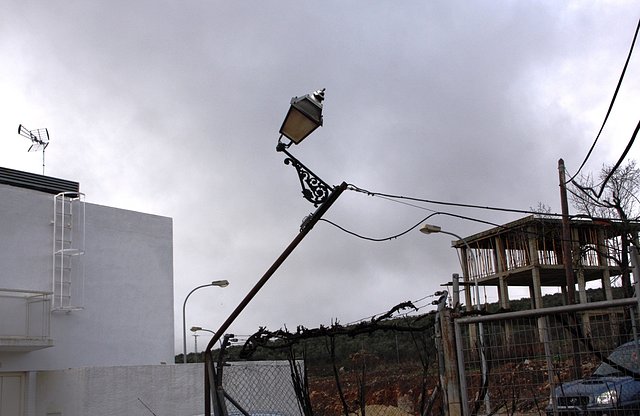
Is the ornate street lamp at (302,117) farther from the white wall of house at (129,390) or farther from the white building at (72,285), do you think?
the white building at (72,285)

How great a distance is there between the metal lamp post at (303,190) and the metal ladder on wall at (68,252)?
14183mm

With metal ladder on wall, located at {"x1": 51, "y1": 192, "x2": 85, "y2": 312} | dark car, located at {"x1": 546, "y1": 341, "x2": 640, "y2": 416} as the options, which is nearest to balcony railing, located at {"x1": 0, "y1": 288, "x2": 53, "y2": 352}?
metal ladder on wall, located at {"x1": 51, "y1": 192, "x2": 85, "y2": 312}

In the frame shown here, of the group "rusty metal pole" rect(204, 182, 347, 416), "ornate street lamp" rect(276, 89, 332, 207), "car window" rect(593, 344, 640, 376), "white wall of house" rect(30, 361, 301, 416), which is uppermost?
"ornate street lamp" rect(276, 89, 332, 207)

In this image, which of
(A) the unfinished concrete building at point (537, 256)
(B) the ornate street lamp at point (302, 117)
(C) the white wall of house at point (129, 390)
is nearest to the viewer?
(B) the ornate street lamp at point (302, 117)

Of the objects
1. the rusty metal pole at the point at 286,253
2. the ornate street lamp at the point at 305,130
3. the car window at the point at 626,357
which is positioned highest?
the ornate street lamp at the point at 305,130

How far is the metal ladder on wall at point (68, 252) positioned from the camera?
1966 centimetres

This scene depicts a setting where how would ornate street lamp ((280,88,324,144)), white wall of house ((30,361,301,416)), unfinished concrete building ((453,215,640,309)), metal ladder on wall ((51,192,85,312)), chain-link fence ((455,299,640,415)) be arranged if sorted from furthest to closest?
unfinished concrete building ((453,215,640,309)) → metal ladder on wall ((51,192,85,312)) → white wall of house ((30,361,301,416)) → ornate street lamp ((280,88,324,144)) → chain-link fence ((455,299,640,415))

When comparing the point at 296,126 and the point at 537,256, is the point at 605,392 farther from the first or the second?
the point at 537,256

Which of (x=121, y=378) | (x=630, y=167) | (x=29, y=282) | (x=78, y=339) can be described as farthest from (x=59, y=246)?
(x=630, y=167)

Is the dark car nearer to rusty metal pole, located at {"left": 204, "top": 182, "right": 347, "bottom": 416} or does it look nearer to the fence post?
the fence post

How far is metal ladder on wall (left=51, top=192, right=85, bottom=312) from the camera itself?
64.5 feet

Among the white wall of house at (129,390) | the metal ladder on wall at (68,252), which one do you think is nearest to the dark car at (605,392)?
the white wall of house at (129,390)

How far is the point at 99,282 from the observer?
68.7 ft

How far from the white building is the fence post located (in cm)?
1412
